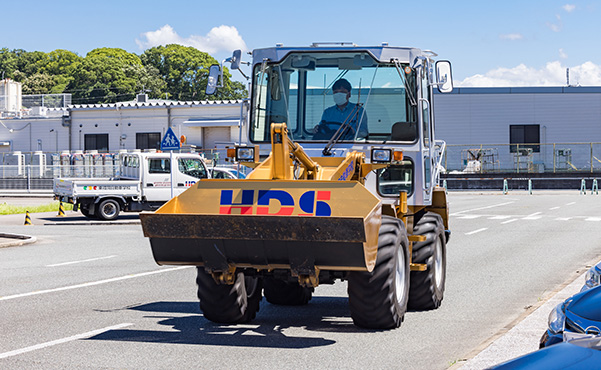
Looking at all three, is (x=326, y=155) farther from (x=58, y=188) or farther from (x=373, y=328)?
(x=58, y=188)

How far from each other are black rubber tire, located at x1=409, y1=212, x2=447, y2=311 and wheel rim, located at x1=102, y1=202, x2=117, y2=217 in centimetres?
1932

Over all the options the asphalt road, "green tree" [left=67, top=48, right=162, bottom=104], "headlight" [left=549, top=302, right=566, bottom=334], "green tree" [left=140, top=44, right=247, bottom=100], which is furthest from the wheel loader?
"green tree" [left=140, top=44, right=247, bottom=100]

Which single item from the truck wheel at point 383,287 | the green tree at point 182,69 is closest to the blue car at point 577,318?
the truck wheel at point 383,287

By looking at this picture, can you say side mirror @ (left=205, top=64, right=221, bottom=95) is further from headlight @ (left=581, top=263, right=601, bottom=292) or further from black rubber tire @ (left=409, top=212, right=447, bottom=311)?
headlight @ (left=581, top=263, right=601, bottom=292)

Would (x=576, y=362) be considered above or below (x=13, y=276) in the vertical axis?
above

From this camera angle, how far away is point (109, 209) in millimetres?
28141

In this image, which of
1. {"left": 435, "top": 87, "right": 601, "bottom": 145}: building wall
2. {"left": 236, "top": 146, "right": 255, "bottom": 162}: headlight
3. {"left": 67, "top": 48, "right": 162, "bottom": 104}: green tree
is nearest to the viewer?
{"left": 236, "top": 146, "right": 255, "bottom": 162}: headlight

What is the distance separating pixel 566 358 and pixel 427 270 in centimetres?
637

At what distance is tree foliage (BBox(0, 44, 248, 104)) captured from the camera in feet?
383

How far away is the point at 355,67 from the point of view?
10156 mm

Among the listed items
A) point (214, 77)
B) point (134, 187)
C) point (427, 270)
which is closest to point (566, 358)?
point (427, 270)

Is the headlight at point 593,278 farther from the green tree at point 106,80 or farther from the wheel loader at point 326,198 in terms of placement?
the green tree at point 106,80

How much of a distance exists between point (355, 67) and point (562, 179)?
166 ft

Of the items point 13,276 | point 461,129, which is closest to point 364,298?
point 13,276
